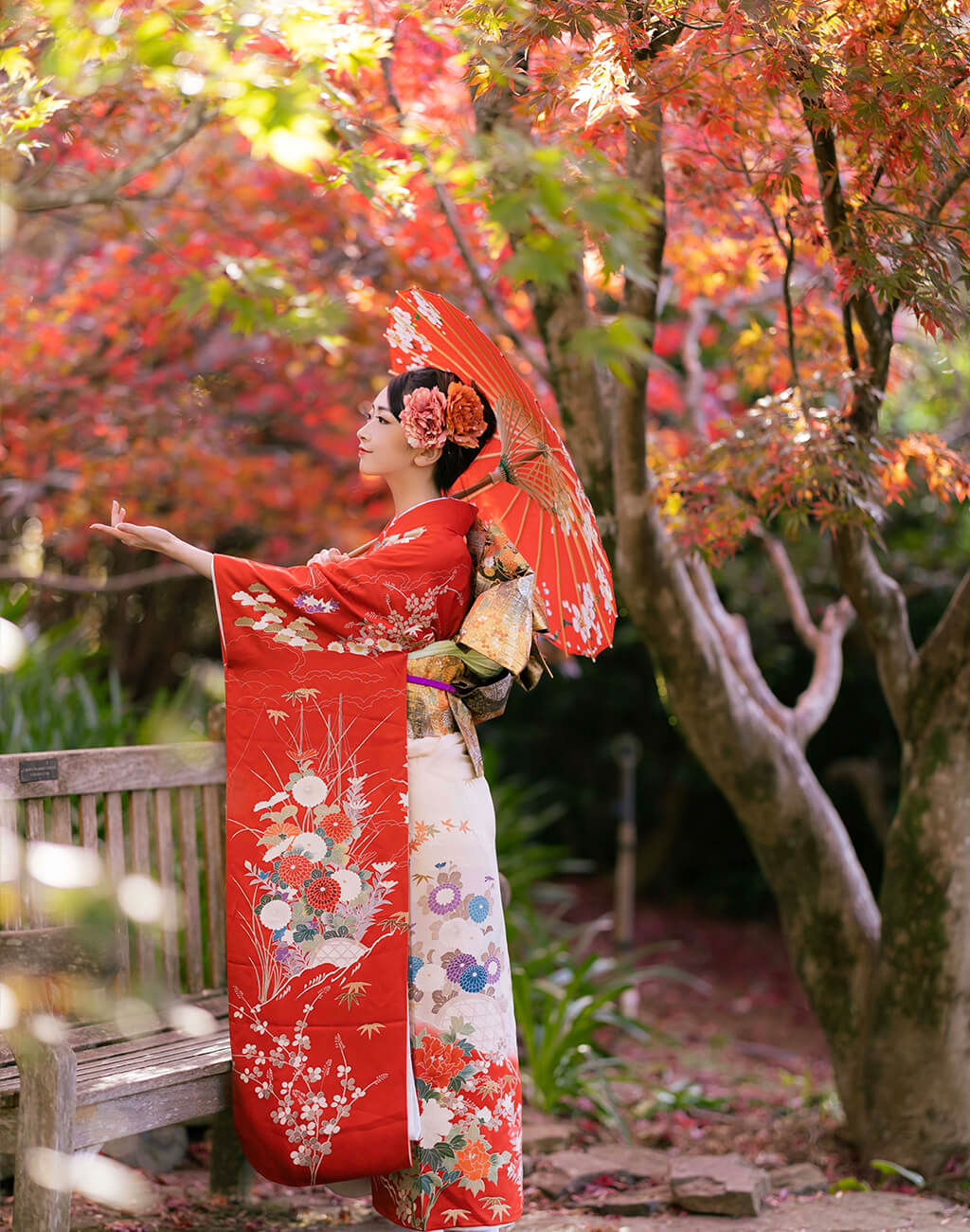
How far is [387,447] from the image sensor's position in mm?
2469

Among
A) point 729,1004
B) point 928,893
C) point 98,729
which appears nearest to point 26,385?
point 98,729

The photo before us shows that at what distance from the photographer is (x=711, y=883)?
799cm

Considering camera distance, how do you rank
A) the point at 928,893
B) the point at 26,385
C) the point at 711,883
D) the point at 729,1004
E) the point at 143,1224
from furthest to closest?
the point at 711,883, the point at 729,1004, the point at 26,385, the point at 928,893, the point at 143,1224

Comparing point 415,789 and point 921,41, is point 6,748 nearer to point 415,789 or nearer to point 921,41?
point 415,789

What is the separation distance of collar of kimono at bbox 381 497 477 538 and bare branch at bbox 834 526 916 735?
1303 millimetres

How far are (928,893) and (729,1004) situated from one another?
11.3 feet

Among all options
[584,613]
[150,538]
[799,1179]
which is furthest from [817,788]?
[150,538]

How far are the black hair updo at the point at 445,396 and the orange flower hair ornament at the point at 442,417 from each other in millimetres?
13

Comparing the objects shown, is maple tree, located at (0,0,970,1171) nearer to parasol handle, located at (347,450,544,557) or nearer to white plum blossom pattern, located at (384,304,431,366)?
white plum blossom pattern, located at (384,304,431,366)

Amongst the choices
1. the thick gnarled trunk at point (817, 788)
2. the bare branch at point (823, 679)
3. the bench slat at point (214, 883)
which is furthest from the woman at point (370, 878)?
the bare branch at point (823, 679)

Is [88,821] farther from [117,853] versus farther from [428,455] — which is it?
[428,455]

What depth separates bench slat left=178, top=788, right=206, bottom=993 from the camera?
2824 millimetres

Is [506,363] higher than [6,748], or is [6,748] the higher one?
[506,363]

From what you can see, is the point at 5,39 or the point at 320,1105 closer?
the point at 320,1105
